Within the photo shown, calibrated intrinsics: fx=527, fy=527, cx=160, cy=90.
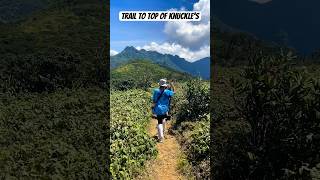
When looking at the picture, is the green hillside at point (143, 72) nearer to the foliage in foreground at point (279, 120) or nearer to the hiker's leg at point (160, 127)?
the hiker's leg at point (160, 127)

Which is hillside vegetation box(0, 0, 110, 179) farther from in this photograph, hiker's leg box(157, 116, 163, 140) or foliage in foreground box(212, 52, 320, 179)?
foliage in foreground box(212, 52, 320, 179)

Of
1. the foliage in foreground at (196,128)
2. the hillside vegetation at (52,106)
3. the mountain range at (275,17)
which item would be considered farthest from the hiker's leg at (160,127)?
the mountain range at (275,17)

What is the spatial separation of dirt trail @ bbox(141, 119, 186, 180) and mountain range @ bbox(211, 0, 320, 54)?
425 feet

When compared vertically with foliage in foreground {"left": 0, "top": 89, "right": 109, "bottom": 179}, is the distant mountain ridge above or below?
above

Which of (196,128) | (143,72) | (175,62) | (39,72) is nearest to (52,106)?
(196,128)

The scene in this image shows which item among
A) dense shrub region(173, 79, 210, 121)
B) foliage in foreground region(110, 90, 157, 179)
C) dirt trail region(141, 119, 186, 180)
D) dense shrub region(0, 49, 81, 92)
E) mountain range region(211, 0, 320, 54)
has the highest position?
mountain range region(211, 0, 320, 54)

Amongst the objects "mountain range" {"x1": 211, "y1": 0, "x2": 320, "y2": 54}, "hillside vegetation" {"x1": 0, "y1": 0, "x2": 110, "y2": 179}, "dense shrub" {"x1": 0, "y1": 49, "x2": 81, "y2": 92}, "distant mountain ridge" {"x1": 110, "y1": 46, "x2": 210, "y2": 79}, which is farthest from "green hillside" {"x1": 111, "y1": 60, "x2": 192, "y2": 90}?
"mountain range" {"x1": 211, "y1": 0, "x2": 320, "y2": 54}

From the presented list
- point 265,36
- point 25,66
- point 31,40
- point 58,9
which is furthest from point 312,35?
point 25,66

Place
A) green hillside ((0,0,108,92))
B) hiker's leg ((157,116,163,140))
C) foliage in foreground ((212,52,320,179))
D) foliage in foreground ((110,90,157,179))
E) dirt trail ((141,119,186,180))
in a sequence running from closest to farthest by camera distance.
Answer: foliage in foreground ((212,52,320,179))
foliage in foreground ((110,90,157,179))
dirt trail ((141,119,186,180))
hiker's leg ((157,116,163,140))
green hillside ((0,0,108,92))

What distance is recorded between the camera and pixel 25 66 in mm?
35688

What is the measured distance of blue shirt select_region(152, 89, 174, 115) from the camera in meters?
18.2

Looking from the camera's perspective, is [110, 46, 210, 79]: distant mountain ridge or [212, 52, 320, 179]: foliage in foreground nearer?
[212, 52, 320, 179]: foliage in foreground

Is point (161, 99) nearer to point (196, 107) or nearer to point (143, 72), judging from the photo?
point (196, 107)

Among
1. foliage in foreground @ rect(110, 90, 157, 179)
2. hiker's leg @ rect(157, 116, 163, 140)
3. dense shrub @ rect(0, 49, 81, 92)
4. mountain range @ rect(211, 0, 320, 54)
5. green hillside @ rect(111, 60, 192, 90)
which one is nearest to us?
foliage in foreground @ rect(110, 90, 157, 179)
